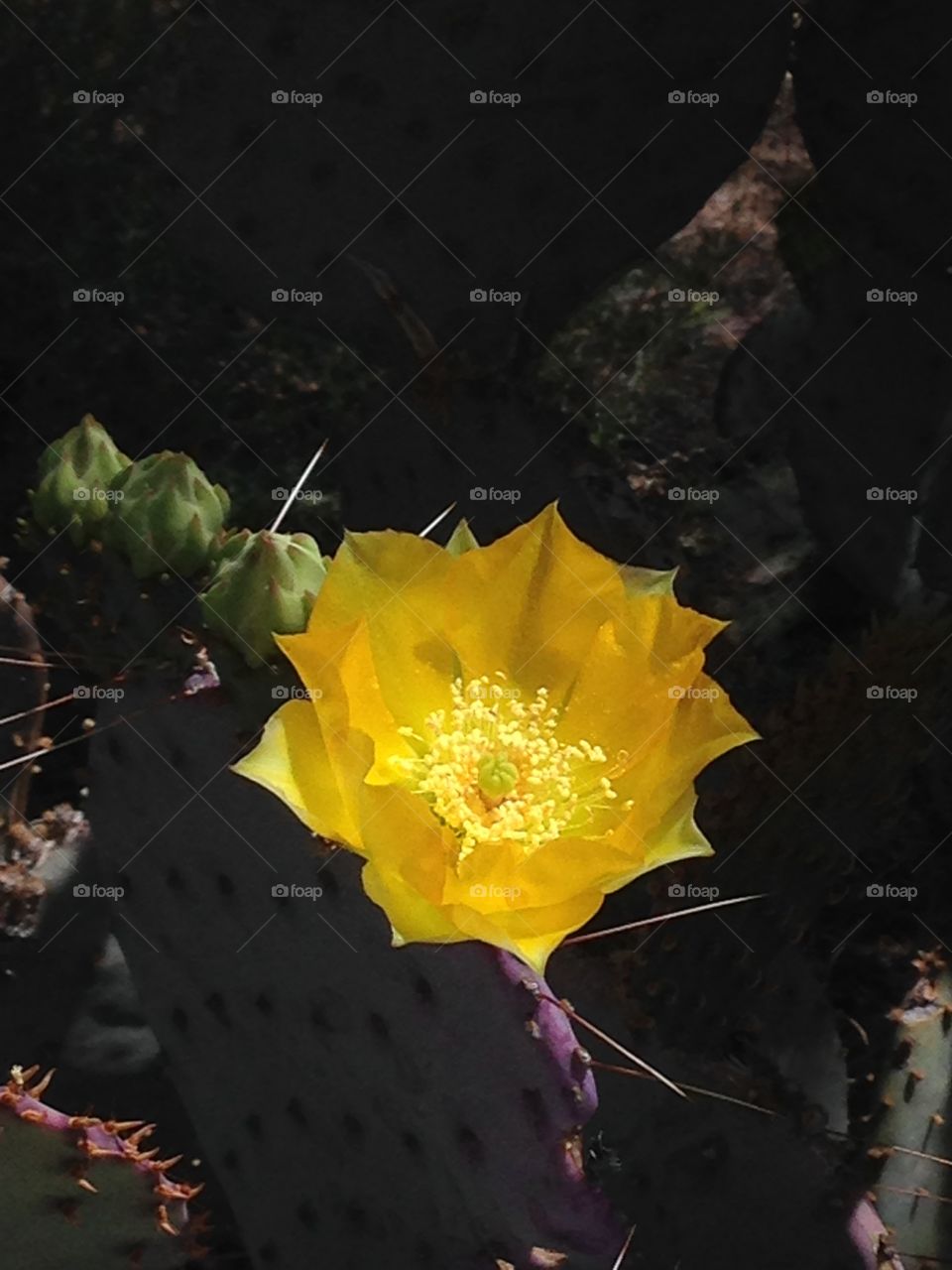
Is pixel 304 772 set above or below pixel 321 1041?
above

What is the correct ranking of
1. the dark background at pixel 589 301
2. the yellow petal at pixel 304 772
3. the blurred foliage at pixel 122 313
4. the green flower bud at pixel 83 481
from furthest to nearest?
1. the blurred foliage at pixel 122 313
2. the dark background at pixel 589 301
3. the green flower bud at pixel 83 481
4. the yellow petal at pixel 304 772

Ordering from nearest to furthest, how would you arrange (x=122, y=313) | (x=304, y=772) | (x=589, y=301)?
(x=304, y=772), (x=589, y=301), (x=122, y=313)

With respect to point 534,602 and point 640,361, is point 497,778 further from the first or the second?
point 640,361

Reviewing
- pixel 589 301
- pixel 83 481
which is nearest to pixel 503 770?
pixel 83 481

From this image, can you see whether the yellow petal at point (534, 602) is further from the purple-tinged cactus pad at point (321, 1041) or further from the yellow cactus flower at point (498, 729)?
the purple-tinged cactus pad at point (321, 1041)

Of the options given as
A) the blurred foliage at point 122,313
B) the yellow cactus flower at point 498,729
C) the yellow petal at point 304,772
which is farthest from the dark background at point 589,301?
the yellow petal at point 304,772

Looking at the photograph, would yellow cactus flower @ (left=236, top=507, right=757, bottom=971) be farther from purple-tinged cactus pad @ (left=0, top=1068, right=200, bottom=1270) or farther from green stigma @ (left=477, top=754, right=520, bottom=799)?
purple-tinged cactus pad @ (left=0, top=1068, right=200, bottom=1270)

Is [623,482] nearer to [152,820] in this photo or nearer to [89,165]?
[89,165]
